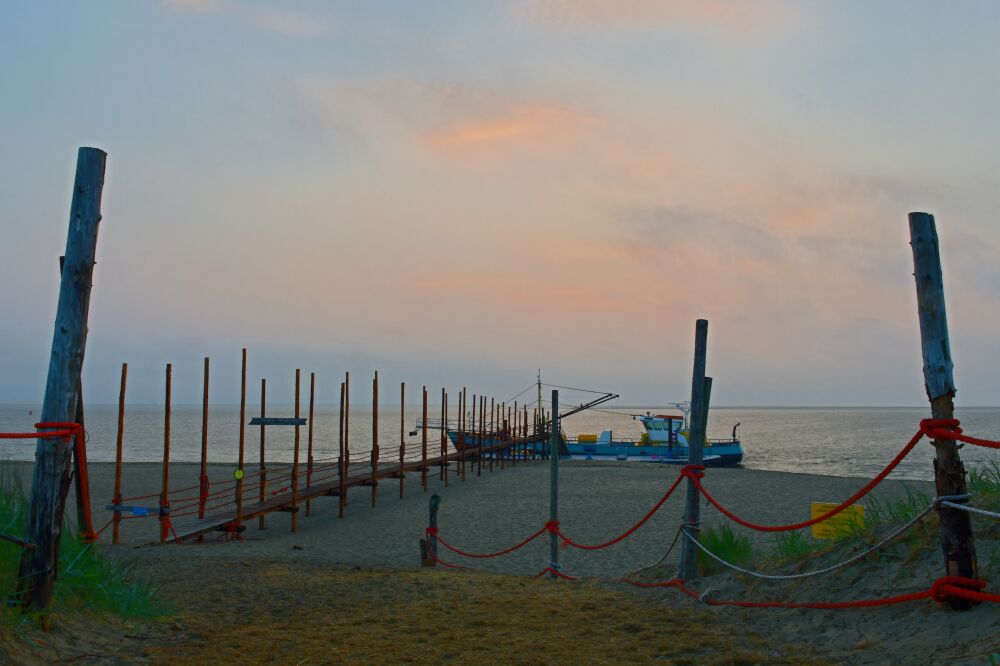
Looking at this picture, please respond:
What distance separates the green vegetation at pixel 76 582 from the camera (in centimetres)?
535

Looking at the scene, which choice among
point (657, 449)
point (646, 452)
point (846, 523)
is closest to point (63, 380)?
point (846, 523)

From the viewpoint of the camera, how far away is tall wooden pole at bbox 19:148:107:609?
5.32m

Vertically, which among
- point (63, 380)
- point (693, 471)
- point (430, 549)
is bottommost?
point (430, 549)

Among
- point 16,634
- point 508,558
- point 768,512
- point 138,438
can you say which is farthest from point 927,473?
point 138,438

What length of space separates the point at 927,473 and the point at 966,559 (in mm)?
42077

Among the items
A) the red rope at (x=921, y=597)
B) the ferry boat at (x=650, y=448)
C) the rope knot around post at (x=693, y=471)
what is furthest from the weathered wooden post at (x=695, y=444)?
the ferry boat at (x=650, y=448)

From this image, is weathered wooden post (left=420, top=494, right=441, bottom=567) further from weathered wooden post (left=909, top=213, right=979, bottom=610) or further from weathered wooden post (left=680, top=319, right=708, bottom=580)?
weathered wooden post (left=909, top=213, right=979, bottom=610)

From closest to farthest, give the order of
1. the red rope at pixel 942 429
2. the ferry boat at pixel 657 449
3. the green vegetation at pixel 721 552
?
the red rope at pixel 942 429
the green vegetation at pixel 721 552
the ferry boat at pixel 657 449

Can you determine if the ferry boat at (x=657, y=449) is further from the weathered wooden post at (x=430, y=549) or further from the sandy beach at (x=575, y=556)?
the weathered wooden post at (x=430, y=549)

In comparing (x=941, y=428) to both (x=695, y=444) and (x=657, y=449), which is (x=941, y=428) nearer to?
(x=695, y=444)

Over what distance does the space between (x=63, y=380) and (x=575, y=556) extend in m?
10.0

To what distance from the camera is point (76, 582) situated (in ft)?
19.1

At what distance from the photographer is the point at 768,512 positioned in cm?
2180

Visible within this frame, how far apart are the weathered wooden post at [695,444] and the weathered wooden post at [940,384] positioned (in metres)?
2.42
